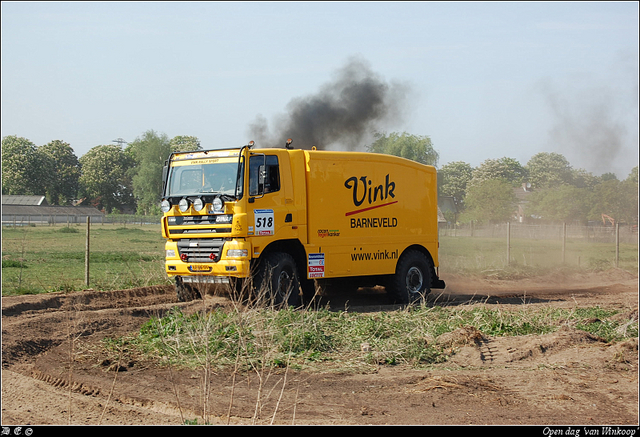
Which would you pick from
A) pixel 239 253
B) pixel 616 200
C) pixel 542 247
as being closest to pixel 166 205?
pixel 239 253

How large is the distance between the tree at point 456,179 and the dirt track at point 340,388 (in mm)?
79964

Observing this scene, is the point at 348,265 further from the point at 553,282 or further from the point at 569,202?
the point at 569,202

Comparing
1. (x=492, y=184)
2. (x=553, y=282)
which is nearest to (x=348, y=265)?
(x=553, y=282)

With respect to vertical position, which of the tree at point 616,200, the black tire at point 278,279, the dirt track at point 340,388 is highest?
the tree at point 616,200

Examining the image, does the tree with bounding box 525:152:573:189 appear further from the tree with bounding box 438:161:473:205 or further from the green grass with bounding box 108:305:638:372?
the green grass with bounding box 108:305:638:372

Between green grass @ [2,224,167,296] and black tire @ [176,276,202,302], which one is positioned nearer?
black tire @ [176,276,202,302]

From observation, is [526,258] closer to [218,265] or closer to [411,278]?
[411,278]

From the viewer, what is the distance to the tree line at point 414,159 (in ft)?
145

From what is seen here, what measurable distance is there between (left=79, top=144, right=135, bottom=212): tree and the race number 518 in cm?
7610

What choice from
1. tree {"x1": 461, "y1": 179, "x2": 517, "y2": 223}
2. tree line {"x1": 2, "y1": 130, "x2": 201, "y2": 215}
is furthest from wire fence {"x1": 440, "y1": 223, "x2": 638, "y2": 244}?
tree line {"x1": 2, "y1": 130, "x2": 201, "y2": 215}

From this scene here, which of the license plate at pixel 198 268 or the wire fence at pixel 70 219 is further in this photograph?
the wire fence at pixel 70 219

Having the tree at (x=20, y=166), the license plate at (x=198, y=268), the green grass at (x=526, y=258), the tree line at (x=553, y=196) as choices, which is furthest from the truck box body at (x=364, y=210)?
the tree at (x=20, y=166)

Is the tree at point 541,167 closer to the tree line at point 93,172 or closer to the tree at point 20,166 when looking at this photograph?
the tree line at point 93,172

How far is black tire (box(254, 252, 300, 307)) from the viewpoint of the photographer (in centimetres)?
1154
